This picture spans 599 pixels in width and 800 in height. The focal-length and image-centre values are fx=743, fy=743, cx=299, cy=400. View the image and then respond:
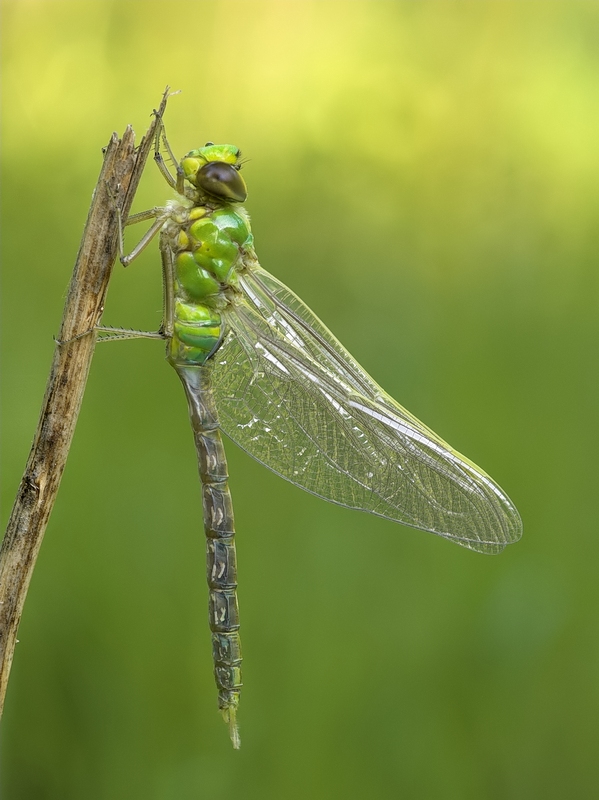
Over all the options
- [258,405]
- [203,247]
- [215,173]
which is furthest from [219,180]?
[258,405]

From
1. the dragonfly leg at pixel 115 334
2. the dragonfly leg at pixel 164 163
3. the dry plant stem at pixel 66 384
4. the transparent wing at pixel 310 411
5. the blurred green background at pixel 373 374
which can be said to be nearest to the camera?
the dry plant stem at pixel 66 384

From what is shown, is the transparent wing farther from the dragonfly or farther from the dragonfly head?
the dragonfly head

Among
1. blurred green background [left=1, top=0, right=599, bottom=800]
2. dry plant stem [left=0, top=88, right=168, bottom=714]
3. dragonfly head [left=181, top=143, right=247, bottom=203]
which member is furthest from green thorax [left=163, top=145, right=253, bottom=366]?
blurred green background [left=1, top=0, right=599, bottom=800]

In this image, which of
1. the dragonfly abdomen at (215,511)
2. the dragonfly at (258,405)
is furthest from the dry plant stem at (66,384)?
the dragonfly abdomen at (215,511)

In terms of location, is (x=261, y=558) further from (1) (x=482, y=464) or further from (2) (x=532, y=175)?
(2) (x=532, y=175)

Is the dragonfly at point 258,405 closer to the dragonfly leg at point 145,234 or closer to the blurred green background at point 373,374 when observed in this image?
the dragonfly leg at point 145,234

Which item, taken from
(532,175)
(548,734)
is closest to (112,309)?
(532,175)
